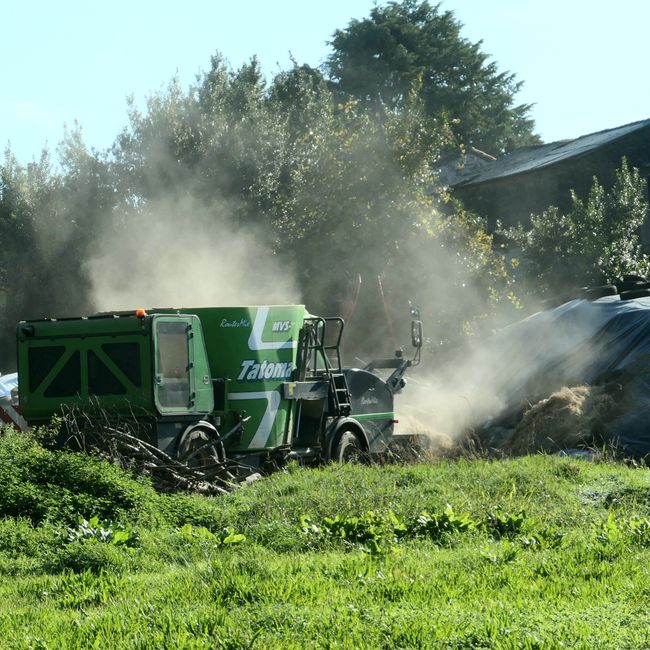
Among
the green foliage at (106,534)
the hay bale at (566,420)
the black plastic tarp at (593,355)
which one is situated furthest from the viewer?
A: the hay bale at (566,420)

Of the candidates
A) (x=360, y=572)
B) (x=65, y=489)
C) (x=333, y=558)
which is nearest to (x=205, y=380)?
(x=65, y=489)

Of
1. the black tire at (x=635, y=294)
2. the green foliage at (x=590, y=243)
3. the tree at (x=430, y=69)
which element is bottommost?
the black tire at (x=635, y=294)

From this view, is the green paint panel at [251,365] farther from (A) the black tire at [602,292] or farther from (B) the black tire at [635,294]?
(A) the black tire at [602,292]

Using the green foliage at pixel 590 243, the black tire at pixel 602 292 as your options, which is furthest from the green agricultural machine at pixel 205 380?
the green foliage at pixel 590 243

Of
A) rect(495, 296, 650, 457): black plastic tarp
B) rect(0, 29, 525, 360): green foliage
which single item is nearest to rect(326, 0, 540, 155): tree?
rect(0, 29, 525, 360): green foliage

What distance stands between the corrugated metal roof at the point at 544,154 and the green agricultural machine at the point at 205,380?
30655mm

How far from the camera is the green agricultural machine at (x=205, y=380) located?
12.8 metres

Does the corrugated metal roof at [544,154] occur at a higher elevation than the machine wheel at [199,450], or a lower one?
higher

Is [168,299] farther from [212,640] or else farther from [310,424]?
[212,640]

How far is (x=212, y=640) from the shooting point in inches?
229

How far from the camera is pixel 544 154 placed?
48.8 meters

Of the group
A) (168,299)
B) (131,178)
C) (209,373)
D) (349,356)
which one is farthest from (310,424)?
(131,178)

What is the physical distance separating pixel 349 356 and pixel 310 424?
15.2 meters

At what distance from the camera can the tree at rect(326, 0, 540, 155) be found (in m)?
60.7
